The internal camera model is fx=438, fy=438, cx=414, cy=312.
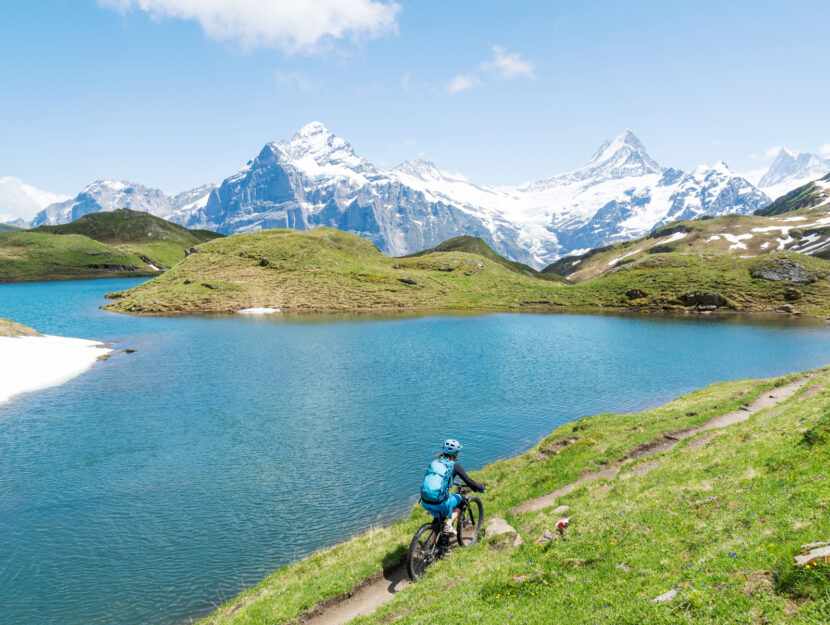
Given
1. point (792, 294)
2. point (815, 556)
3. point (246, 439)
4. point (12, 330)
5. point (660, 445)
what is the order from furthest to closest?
point (792, 294), point (12, 330), point (246, 439), point (660, 445), point (815, 556)

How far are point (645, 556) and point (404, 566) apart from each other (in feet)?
33.4

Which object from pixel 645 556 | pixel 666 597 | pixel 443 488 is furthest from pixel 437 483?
pixel 666 597

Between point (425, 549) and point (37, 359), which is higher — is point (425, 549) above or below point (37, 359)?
below

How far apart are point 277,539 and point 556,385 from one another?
45.0 metres

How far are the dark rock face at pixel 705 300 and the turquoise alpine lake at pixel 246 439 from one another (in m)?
66.3

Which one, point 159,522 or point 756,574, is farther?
point 159,522

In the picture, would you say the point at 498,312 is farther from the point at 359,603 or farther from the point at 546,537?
the point at 359,603

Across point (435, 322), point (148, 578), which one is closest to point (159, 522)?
point (148, 578)

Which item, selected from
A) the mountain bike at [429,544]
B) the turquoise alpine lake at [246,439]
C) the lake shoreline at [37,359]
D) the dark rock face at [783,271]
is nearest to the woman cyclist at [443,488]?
the mountain bike at [429,544]

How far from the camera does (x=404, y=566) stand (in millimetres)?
19688

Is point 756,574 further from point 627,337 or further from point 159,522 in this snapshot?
point 627,337

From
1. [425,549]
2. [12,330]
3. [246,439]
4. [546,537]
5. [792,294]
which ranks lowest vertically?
[246,439]

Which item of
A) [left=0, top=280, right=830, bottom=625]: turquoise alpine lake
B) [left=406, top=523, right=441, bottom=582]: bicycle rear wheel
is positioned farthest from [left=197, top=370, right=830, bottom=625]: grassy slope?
[left=0, top=280, right=830, bottom=625]: turquoise alpine lake

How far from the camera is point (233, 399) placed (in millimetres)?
53594
